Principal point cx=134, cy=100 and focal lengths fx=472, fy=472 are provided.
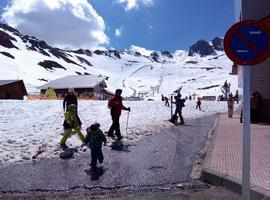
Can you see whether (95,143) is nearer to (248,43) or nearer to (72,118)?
(72,118)

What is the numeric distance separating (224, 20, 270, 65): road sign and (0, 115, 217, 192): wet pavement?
12.1ft

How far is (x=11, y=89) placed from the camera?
219ft

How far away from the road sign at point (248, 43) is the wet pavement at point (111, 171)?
369cm

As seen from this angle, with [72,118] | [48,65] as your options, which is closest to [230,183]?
[72,118]

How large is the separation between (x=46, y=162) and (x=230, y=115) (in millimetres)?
19759

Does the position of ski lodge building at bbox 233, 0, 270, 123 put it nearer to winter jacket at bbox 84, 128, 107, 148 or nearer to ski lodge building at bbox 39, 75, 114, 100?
winter jacket at bbox 84, 128, 107, 148

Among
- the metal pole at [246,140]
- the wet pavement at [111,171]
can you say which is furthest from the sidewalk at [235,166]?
the metal pole at [246,140]

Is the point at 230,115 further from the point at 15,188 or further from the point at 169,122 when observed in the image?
the point at 15,188

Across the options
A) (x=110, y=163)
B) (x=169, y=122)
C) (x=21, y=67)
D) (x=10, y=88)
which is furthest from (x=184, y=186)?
(x=21, y=67)

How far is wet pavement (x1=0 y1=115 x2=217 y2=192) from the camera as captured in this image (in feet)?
29.6

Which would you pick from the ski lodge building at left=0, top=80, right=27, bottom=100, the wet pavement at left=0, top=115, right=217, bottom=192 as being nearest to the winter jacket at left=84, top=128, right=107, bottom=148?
the wet pavement at left=0, top=115, right=217, bottom=192

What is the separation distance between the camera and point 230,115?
96.3 feet

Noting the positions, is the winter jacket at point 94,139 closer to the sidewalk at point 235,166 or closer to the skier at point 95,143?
the skier at point 95,143

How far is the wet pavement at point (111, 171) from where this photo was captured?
902cm
